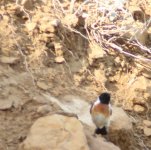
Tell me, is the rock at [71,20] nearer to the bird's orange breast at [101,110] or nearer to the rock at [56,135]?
the bird's orange breast at [101,110]

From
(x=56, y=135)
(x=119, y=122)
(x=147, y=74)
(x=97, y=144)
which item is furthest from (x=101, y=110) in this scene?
(x=147, y=74)

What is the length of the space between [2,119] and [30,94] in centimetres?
50

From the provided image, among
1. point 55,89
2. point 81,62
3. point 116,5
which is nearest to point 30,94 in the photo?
point 55,89

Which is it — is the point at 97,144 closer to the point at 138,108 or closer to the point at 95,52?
the point at 138,108

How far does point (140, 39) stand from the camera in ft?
20.0

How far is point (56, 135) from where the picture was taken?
3.71 metres

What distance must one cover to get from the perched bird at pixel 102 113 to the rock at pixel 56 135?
1.98 ft

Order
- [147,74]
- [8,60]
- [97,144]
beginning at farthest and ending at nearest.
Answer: [147,74], [8,60], [97,144]

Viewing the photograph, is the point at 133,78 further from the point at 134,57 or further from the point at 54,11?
the point at 54,11

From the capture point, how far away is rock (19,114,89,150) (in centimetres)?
361

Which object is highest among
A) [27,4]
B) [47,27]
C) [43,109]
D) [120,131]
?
[27,4]

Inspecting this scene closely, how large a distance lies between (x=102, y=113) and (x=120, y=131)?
30cm

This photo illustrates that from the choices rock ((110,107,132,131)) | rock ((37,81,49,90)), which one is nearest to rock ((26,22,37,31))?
rock ((37,81,49,90))

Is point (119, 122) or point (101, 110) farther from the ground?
point (101, 110)
